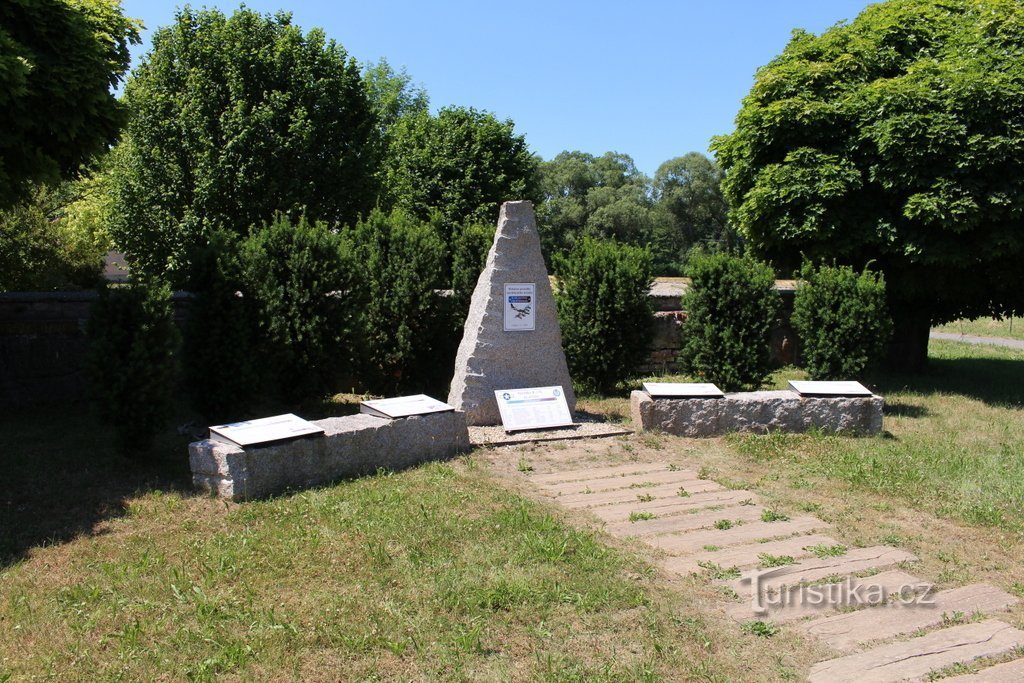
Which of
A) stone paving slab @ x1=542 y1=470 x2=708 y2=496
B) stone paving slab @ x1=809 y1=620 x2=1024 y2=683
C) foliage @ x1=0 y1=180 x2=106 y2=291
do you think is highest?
foliage @ x1=0 y1=180 x2=106 y2=291

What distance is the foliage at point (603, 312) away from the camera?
9961 millimetres

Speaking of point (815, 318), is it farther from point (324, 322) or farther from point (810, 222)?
point (324, 322)

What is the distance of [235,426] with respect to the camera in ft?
20.2

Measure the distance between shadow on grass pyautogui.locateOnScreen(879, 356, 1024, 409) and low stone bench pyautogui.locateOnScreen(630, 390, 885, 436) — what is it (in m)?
2.11

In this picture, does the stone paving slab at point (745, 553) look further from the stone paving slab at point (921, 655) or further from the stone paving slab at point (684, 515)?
the stone paving slab at point (921, 655)

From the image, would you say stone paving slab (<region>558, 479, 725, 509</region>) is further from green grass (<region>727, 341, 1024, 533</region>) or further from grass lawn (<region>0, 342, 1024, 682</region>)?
green grass (<region>727, 341, 1024, 533</region>)

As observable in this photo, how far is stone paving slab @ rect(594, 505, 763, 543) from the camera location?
5473 mm

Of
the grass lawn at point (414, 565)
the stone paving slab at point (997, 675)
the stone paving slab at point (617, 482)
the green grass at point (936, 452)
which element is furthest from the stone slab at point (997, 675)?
the stone paving slab at point (617, 482)

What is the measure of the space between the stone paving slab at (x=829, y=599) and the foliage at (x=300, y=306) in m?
5.14

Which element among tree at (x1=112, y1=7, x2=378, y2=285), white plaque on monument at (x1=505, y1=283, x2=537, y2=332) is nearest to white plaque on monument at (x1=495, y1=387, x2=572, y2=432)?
white plaque on monument at (x1=505, y1=283, x2=537, y2=332)

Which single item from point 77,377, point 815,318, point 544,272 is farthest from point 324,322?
point 815,318

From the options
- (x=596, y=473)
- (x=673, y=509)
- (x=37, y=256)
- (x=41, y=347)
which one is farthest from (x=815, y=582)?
(x=37, y=256)

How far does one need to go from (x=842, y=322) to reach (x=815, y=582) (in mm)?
5432

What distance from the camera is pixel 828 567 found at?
481cm
